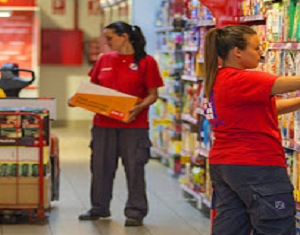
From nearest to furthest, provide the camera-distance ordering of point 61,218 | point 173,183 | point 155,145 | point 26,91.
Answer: point 61,218
point 173,183
point 155,145
point 26,91

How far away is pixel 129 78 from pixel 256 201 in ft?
8.70

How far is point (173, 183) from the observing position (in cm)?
829

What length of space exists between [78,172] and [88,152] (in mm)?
1913

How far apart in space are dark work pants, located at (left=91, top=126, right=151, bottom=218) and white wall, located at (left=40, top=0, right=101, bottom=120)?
27.0ft

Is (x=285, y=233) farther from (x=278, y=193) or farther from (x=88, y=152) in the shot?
(x=88, y=152)

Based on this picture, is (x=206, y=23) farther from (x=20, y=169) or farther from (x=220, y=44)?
(x=220, y=44)

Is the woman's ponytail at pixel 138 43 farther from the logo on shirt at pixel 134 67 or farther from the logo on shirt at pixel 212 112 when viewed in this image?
the logo on shirt at pixel 212 112

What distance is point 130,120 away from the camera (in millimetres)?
5844

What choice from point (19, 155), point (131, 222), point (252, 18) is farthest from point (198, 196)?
point (252, 18)

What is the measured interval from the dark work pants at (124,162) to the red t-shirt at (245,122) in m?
2.43

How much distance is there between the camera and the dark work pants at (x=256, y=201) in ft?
11.3

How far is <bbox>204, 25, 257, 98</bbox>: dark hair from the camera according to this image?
3588mm

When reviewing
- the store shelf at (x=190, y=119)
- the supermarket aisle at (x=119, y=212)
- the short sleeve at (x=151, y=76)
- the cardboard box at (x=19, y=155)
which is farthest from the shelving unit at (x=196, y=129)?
the cardboard box at (x=19, y=155)

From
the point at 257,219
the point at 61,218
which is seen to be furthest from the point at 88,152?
the point at 257,219
